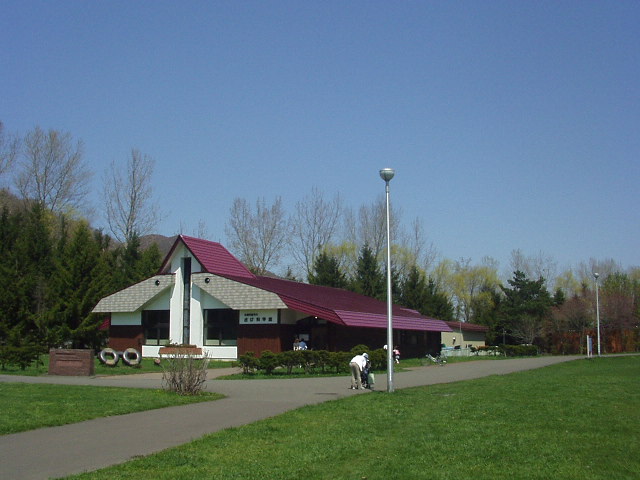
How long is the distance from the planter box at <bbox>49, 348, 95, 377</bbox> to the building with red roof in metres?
12.4

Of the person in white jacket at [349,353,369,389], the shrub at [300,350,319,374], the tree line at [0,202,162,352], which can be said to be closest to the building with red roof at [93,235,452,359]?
the tree line at [0,202,162,352]

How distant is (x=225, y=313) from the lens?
40.2 m

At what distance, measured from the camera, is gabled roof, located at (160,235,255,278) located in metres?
41.0

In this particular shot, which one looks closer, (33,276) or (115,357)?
(115,357)

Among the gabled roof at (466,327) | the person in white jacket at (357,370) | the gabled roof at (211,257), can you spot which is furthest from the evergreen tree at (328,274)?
the person in white jacket at (357,370)

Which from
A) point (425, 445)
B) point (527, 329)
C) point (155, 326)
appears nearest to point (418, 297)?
point (527, 329)

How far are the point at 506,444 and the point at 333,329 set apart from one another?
27817 millimetres

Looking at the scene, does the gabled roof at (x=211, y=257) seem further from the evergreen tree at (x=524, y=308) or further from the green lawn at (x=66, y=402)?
the evergreen tree at (x=524, y=308)

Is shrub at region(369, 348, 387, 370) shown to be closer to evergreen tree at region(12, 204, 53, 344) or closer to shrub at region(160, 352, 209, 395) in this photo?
shrub at region(160, 352, 209, 395)

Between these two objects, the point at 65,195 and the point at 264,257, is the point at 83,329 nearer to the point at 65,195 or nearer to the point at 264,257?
the point at 65,195

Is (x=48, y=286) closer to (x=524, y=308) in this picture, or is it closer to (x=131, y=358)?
(x=131, y=358)

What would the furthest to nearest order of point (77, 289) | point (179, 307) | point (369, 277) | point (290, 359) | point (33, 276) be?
point (369, 277) < point (33, 276) < point (77, 289) < point (179, 307) < point (290, 359)

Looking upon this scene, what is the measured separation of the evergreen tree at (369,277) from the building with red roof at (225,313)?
1380 centimetres

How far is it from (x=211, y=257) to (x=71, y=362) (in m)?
16.9
